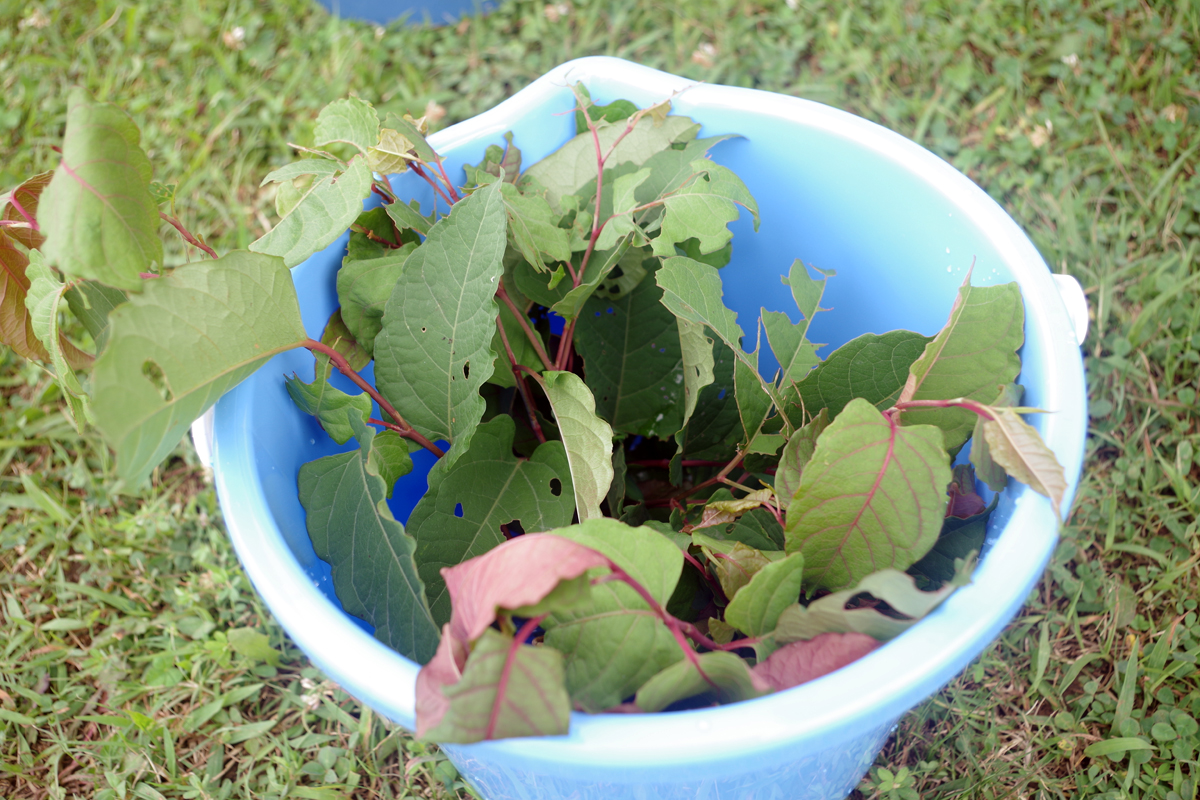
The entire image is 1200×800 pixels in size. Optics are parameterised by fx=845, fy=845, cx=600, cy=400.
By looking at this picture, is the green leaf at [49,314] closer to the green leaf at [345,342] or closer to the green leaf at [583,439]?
the green leaf at [345,342]

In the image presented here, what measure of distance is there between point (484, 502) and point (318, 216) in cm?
26

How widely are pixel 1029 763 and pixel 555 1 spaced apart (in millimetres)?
1423

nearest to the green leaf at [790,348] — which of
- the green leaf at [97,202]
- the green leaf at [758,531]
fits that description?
the green leaf at [758,531]

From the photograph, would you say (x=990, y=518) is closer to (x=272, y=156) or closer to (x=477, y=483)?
(x=477, y=483)

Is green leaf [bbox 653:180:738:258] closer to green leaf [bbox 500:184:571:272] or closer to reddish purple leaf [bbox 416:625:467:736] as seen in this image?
green leaf [bbox 500:184:571:272]

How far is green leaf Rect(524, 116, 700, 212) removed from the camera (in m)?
0.75

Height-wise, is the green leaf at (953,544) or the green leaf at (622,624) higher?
the green leaf at (622,624)

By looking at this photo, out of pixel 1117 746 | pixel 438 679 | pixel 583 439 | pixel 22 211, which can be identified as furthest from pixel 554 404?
pixel 1117 746

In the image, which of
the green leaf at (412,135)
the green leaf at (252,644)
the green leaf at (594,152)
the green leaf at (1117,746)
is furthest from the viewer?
the green leaf at (252,644)

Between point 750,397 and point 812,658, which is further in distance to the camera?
point 750,397

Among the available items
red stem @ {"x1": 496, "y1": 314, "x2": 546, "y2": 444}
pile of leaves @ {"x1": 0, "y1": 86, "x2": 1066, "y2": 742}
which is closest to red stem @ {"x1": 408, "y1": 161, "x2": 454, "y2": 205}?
pile of leaves @ {"x1": 0, "y1": 86, "x2": 1066, "y2": 742}

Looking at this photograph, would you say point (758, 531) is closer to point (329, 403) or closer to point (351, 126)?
point (329, 403)

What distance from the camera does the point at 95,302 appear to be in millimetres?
606

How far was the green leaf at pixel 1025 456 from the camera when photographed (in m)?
0.50
